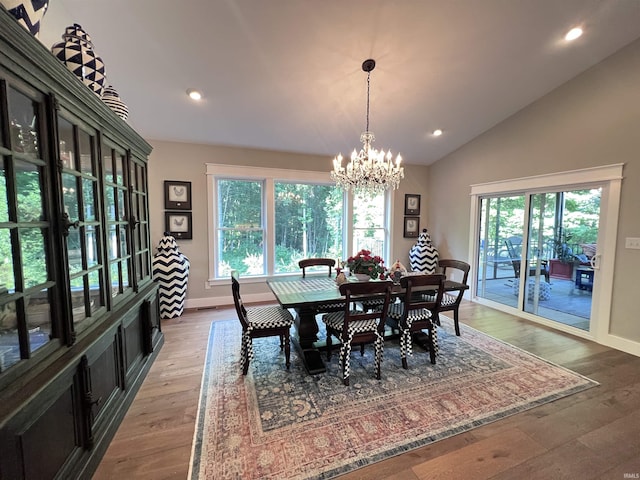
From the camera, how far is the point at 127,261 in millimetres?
2357

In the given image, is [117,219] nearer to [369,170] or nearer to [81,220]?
[81,220]

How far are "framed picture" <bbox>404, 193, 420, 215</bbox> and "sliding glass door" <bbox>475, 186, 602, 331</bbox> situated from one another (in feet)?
3.86

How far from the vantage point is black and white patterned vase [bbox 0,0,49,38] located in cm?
113

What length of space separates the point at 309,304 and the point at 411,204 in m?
3.86

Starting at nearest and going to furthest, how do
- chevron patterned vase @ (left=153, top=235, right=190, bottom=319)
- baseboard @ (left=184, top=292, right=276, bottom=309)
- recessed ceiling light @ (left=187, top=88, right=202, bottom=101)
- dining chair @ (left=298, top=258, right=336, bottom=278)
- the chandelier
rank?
1. the chandelier
2. recessed ceiling light @ (left=187, top=88, right=202, bottom=101)
3. dining chair @ (left=298, top=258, right=336, bottom=278)
4. chevron patterned vase @ (left=153, top=235, right=190, bottom=319)
5. baseboard @ (left=184, top=292, right=276, bottom=309)

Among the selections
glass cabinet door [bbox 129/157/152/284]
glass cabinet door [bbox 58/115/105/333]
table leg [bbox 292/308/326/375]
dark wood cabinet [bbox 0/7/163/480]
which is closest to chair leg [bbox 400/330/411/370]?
table leg [bbox 292/308/326/375]

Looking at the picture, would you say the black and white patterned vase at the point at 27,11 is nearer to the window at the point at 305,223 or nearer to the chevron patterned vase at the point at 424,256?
the window at the point at 305,223

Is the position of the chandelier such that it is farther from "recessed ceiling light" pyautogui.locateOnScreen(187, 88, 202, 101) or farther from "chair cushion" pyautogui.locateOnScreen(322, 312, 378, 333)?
"recessed ceiling light" pyautogui.locateOnScreen(187, 88, 202, 101)

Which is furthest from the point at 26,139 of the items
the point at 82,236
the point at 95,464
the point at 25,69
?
the point at 95,464

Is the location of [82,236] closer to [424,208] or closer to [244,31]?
[244,31]

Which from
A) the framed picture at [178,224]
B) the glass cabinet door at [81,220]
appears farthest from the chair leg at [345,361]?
the framed picture at [178,224]

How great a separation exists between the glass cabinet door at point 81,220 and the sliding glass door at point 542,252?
190 inches

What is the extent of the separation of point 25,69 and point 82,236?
0.85m

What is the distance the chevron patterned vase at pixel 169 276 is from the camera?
12.6 ft
